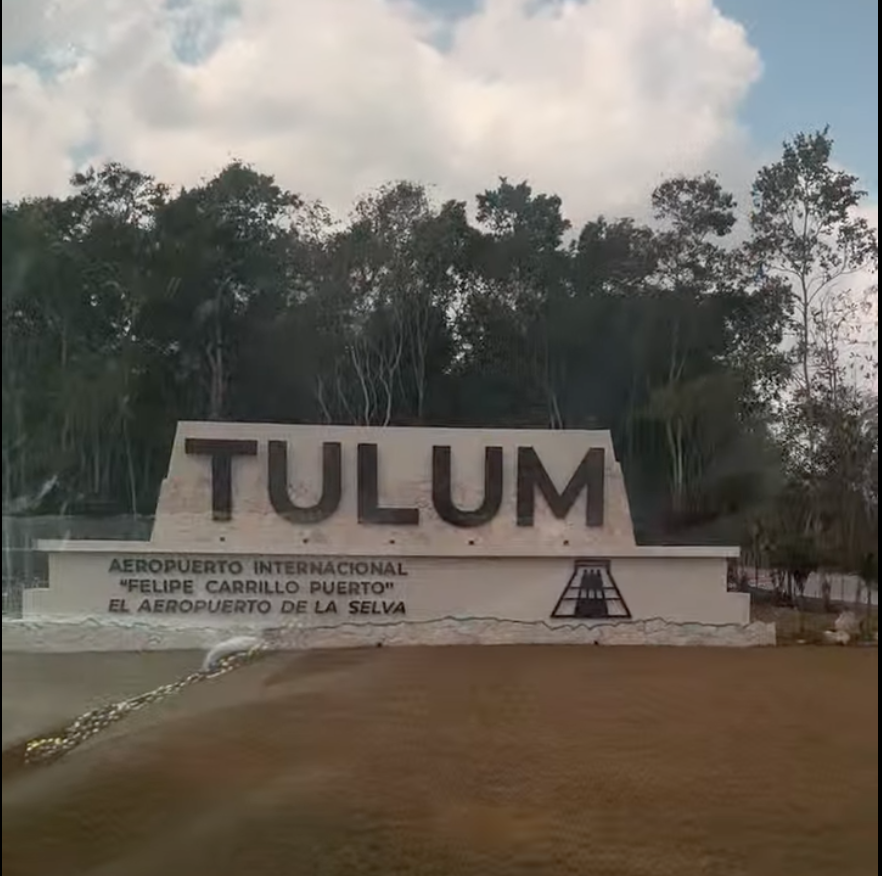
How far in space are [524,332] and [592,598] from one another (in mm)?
635

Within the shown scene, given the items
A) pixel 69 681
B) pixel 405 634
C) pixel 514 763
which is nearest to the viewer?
pixel 69 681

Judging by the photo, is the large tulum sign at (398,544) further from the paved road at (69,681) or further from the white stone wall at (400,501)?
the paved road at (69,681)

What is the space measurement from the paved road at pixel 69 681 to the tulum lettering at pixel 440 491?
342 millimetres

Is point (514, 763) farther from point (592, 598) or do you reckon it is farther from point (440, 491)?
point (440, 491)

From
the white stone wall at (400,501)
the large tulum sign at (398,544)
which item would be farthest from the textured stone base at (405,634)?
the white stone wall at (400,501)

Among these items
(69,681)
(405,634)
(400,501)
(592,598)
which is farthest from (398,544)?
(69,681)

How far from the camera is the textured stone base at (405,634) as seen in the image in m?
2.43

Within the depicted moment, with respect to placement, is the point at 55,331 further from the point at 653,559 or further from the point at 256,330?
the point at 653,559

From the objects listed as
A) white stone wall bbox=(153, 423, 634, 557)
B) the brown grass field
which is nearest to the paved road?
the brown grass field

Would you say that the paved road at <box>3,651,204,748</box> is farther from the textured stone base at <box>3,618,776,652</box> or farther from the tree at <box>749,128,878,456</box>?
the tree at <box>749,128,878,456</box>

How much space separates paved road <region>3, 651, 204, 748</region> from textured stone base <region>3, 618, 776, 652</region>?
1.4 inches

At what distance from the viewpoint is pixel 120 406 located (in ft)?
7.93

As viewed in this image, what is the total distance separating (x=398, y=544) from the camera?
8.57ft

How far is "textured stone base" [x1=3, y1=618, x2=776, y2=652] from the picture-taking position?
2434 millimetres
